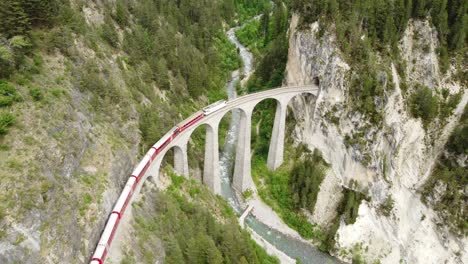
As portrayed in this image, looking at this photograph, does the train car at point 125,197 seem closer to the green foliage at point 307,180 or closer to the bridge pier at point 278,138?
the bridge pier at point 278,138

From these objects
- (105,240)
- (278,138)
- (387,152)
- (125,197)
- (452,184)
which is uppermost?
(387,152)

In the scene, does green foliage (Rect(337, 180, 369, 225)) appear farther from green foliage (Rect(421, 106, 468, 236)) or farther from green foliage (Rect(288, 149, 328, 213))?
green foliage (Rect(421, 106, 468, 236))

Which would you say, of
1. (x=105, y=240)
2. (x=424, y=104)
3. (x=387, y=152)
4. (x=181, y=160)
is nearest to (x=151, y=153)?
(x=181, y=160)

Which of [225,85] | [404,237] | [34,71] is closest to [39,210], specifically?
[34,71]

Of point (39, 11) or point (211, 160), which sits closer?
point (39, 11)

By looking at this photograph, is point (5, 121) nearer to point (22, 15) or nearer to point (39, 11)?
point (22, 15)

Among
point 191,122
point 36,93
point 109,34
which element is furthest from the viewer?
point 109,34

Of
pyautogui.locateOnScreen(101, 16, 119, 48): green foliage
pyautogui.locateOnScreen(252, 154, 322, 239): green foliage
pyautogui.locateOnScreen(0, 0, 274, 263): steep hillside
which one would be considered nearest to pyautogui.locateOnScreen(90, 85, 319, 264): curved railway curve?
pyautogui.locateOnScreen(0, 0, 274, 263): steep hillside

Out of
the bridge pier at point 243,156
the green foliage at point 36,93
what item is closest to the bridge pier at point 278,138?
the bridge pier at point 243,156

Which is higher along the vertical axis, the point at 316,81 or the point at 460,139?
the point at 316,81
